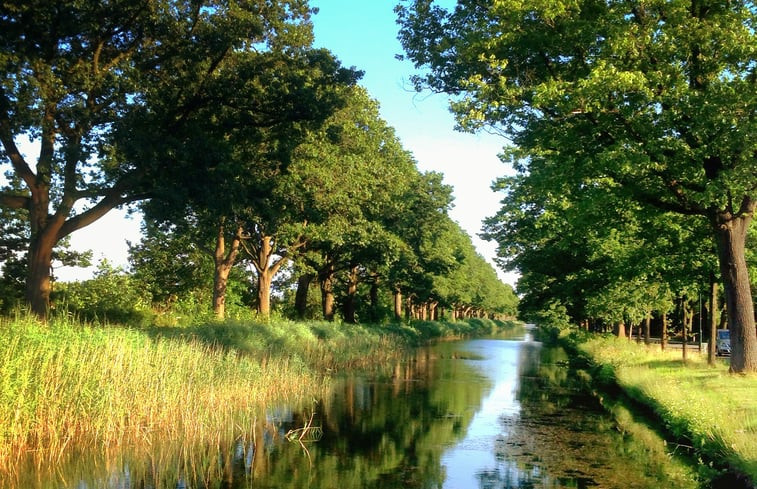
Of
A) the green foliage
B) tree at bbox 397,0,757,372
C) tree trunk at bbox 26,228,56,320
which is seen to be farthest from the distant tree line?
tree at bbox 397,0,757,372

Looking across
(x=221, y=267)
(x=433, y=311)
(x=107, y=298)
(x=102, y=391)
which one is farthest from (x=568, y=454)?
(x=433, y=311)

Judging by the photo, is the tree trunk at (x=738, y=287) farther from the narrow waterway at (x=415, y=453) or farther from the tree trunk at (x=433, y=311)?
the tree trunk at (x=433, y=311)

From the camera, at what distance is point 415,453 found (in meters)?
13.9

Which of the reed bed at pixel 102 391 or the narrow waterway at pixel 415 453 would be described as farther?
the narrow waterway at pixel 415 453

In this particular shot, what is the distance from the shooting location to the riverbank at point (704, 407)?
36.0 feet

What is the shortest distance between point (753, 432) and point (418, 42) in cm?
1336

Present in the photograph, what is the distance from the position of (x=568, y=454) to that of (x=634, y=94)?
8.70 meters

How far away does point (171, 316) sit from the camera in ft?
89.2

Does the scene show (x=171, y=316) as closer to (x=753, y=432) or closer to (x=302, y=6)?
(x=302, y=6)

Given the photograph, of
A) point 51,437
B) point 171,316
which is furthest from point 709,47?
point 171,316

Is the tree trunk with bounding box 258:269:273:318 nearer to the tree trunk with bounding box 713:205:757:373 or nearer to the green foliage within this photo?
the green foliage

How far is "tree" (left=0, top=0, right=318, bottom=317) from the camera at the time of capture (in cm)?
1842

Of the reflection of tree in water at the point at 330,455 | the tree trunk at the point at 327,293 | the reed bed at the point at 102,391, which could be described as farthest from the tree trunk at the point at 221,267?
the reed bed at the point at 102,391

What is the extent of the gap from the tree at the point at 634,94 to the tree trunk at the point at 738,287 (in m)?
0.03
